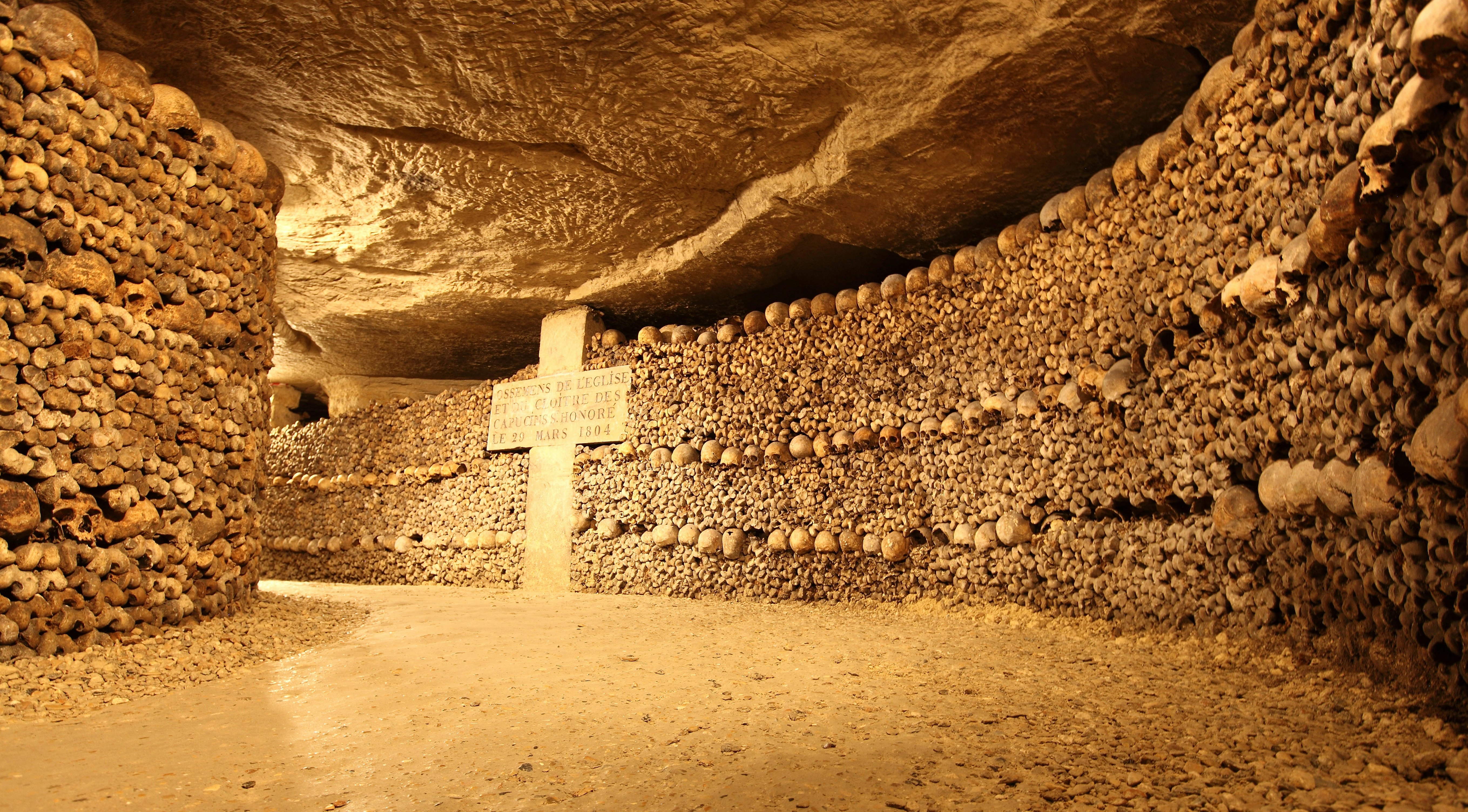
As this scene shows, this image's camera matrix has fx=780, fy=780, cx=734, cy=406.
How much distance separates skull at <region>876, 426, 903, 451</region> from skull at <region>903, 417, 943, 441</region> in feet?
0.63

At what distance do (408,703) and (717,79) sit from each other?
334 cm

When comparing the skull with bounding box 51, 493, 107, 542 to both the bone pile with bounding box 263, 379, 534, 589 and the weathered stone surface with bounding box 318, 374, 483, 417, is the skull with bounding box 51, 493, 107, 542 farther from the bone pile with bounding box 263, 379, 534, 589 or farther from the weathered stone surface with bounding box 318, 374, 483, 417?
the weathered stone surface with bounding box 318, 374, 483, 417

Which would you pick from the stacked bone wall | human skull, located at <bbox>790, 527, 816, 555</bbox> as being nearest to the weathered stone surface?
the stacked bone wall

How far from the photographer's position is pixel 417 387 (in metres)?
10.1

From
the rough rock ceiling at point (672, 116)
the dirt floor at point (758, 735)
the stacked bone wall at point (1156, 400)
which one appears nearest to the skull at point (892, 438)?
the stacked bone wall at point (1156, 400)

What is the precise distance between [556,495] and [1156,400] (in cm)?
497

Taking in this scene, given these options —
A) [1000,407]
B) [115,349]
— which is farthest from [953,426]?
[115,349]

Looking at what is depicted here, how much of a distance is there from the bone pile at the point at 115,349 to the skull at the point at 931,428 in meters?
3.84

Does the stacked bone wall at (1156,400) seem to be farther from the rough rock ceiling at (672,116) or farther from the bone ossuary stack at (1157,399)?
the rough rock ceiling at (672,116)

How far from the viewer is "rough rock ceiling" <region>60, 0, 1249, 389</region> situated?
3.73m

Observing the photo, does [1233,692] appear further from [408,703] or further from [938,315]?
[938,315]

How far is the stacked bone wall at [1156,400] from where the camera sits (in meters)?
2.01

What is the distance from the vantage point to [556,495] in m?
6.96

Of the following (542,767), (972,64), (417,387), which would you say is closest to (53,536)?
(542,767)
